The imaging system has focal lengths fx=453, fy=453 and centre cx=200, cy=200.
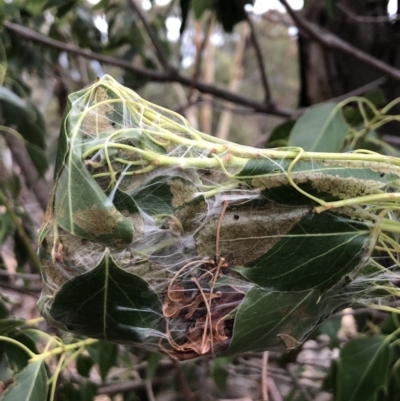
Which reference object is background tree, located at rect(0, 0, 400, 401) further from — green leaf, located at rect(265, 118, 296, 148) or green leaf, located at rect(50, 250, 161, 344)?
green leaf, located at rect(50, 250, 161, 344)

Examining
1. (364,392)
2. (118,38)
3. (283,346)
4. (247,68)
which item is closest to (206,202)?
(283,346)

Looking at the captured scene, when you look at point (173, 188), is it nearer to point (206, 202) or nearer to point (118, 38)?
point (206, 202)

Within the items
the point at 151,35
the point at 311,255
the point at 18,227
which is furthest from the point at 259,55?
the point at 311,255

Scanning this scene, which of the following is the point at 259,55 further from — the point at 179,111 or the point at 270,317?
the point at 270,317

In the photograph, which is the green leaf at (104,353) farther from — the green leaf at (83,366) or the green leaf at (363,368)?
the green leaf at (363,368)

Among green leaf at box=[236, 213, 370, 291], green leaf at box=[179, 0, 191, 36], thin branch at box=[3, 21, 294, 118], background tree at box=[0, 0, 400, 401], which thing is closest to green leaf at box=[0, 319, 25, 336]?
background tree at box=[0, 0, 400, 401]

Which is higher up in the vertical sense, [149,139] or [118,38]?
[118,38]

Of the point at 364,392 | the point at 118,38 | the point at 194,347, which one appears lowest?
the point at 364,392
